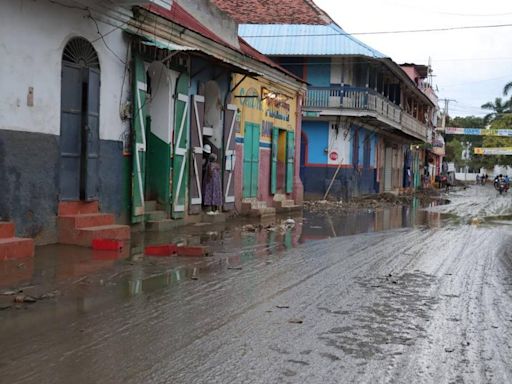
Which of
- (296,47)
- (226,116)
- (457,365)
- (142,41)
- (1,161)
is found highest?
(296,47)

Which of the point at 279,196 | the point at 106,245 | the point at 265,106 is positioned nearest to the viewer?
the point at 106,245

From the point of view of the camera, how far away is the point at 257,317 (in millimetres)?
6082

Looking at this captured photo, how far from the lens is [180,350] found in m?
4.90

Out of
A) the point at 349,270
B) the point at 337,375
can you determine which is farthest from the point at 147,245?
the point at 337,375

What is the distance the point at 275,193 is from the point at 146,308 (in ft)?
47.3

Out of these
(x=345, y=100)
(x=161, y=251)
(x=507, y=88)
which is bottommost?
(x=161, y=251)

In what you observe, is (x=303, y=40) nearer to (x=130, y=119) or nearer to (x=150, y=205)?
(x=150, y=205)

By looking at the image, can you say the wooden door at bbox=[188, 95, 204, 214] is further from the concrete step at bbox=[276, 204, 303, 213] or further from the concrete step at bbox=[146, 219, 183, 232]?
the concrete step at bbox=[276, 204, 303, 213]

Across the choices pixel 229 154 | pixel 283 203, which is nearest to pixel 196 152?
pixel 229 154

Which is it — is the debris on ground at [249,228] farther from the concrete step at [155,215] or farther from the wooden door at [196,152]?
the concrete step at [155,215]

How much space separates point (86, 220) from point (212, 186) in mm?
5433

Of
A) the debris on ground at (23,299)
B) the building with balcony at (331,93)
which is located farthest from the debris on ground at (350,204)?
the debris on ground at (23,299)

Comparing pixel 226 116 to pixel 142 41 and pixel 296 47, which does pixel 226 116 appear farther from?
pixel 296 47

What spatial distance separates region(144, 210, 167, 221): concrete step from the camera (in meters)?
12.9
